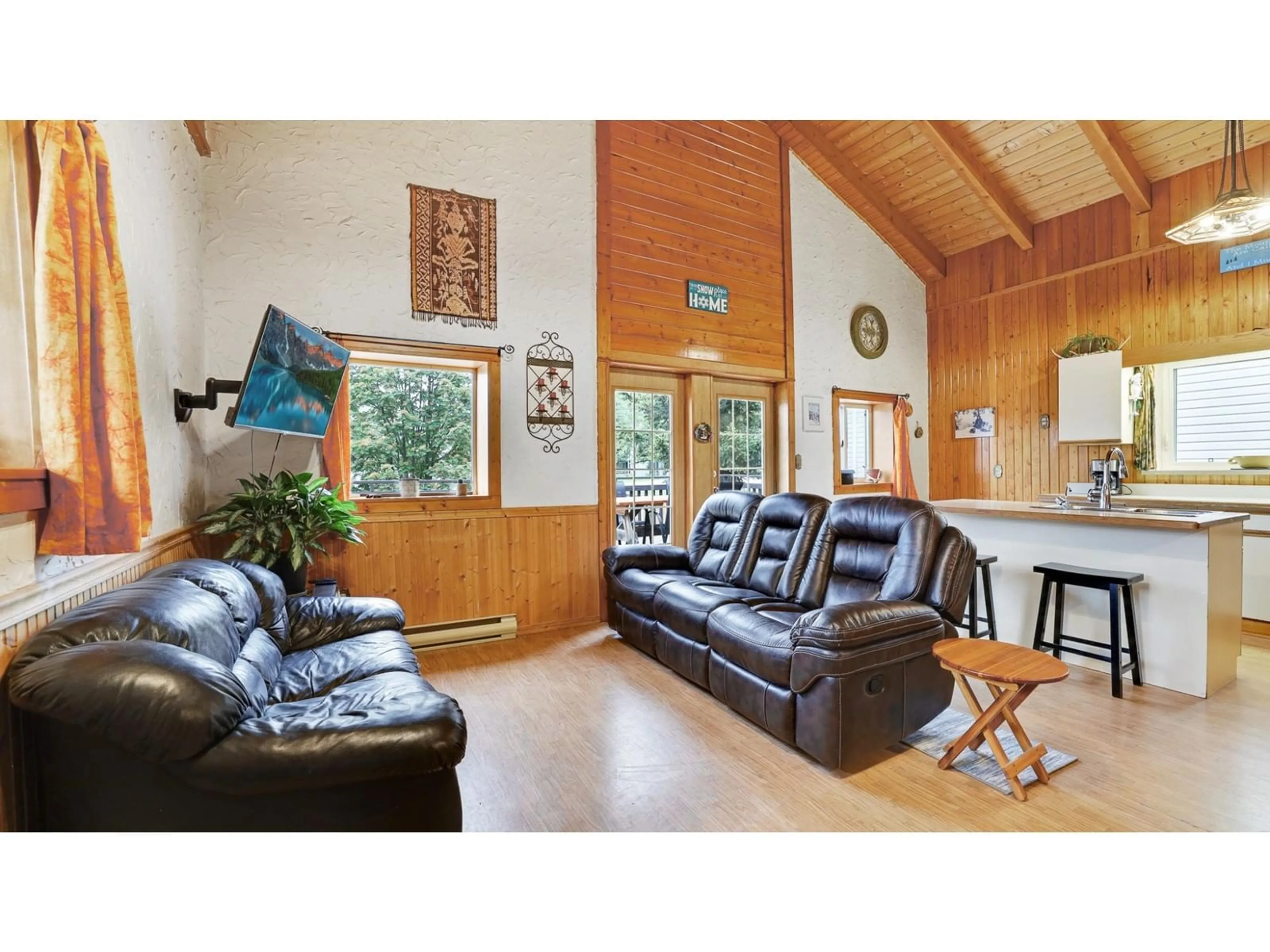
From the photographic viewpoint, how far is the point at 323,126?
3.55 meters

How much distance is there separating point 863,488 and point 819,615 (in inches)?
165

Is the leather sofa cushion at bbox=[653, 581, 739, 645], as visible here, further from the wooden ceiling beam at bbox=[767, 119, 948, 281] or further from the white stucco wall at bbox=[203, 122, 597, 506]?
the wooden ceiling beam at bbox=[767, 119, 948, 281]

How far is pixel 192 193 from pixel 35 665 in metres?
2.90

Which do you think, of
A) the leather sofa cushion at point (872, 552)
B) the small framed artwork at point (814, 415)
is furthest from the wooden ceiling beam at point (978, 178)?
the leather sofa cushion at point (872, 552)

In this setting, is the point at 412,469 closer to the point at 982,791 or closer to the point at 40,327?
the point at 40,327

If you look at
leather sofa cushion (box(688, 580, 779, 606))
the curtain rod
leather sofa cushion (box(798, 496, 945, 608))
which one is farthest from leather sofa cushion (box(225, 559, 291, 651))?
the curtain rod

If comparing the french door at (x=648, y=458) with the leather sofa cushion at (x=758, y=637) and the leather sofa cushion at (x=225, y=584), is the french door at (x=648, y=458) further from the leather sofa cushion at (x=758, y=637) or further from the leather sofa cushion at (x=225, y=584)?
the leather sofa cushion at (x=225, y=584)

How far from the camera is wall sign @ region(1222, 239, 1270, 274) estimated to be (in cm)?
407

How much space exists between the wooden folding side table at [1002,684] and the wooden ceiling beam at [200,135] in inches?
174

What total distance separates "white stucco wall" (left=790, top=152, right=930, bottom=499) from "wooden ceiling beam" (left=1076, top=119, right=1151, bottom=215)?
6.46 feet

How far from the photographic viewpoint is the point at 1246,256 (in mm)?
4160

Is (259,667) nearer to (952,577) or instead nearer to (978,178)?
(952,577)

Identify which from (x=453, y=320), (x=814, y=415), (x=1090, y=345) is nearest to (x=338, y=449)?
(x=453, y=320)

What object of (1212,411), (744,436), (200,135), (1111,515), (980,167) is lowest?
(1111,515)
